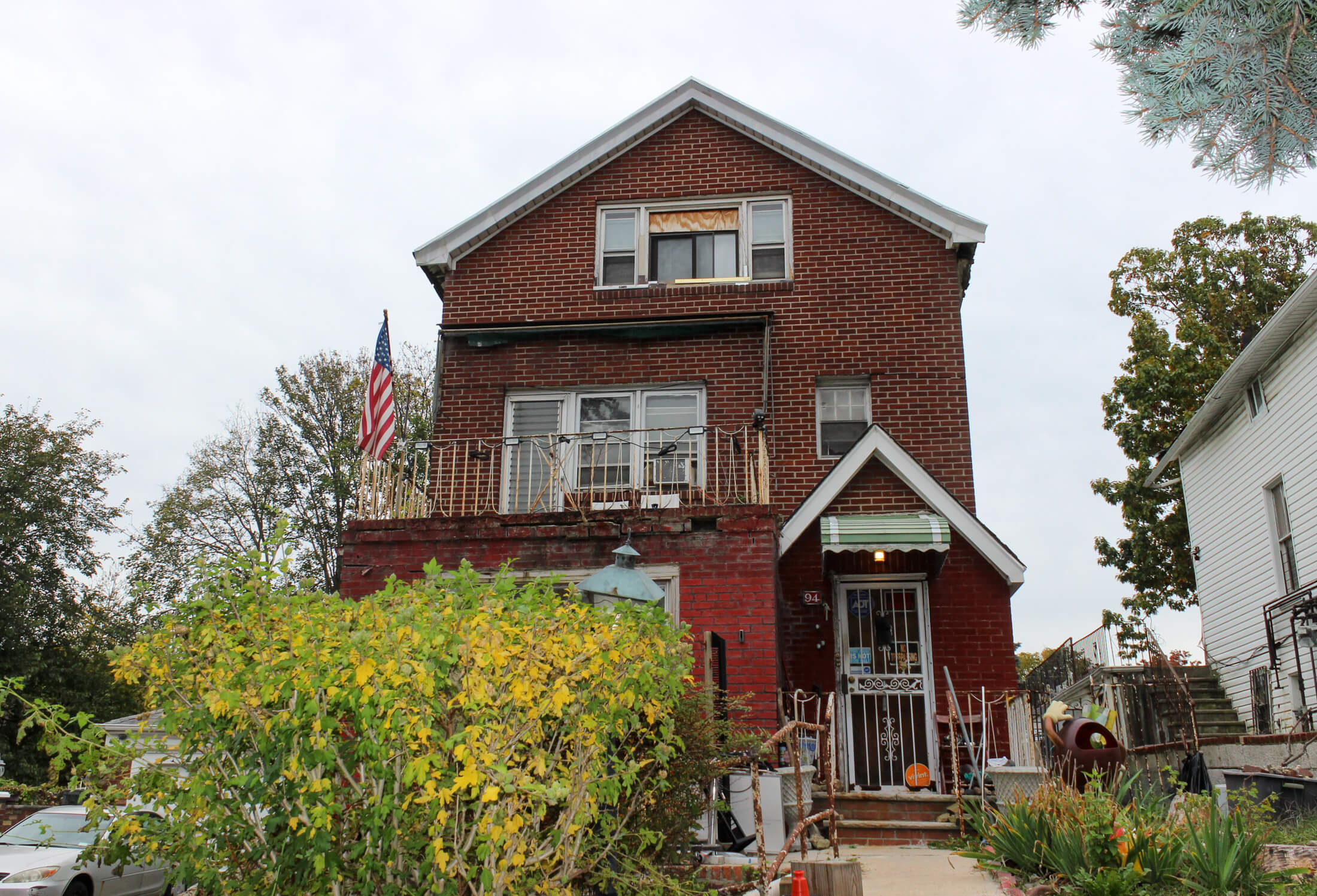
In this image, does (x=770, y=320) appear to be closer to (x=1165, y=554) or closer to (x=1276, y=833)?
(x=1276, y=833)

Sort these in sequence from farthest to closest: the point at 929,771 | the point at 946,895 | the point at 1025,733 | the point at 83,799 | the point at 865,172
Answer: the point at 865,172, the point at 929,771, the point at 1025,733, the point at 946,895, the point at 83,799

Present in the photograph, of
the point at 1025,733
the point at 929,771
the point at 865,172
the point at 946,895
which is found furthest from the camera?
the point at 865,172

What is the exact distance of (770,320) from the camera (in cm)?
1336

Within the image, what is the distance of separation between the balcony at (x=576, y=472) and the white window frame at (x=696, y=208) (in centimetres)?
242

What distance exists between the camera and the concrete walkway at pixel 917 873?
6824mm

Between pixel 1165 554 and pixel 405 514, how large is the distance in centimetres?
2045

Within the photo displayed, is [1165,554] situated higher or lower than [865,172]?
lower

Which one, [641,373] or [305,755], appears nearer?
[305,755]

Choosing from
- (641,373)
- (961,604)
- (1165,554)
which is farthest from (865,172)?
(1165,554)

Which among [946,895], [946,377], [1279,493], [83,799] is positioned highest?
[946,377]

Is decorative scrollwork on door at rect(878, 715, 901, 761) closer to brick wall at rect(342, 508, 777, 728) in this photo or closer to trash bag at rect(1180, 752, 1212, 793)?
brick wall at rect(342, 508, 777, 728)

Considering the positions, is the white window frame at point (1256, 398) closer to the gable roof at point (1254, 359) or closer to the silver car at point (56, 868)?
the gable roof at point (1254, 359)

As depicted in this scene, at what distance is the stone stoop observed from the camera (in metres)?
9.24

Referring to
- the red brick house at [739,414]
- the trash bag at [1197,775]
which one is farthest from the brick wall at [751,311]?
the trash bag at [1197,775]
